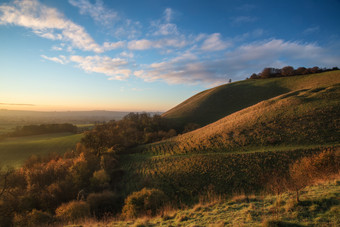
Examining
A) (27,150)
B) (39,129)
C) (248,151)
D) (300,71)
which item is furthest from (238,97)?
(39,129)

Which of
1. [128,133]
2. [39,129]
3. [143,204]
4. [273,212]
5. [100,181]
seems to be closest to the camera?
[273,212]

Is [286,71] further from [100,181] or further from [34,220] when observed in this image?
[34,220]

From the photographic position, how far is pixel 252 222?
6758 mm

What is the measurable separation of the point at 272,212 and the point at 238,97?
74032 millimetres

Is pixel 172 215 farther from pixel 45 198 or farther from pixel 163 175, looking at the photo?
pixel 45 198

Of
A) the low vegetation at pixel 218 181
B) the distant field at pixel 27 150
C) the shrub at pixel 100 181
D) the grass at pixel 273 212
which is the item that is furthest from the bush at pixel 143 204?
the distant field at pixel 27 150

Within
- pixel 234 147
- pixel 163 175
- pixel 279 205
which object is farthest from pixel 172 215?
pixel 234 147

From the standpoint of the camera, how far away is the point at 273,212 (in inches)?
283

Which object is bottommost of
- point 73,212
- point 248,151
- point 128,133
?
point 73,212

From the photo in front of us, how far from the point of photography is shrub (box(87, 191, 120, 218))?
1631cm

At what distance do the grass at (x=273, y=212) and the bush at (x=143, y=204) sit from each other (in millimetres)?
4140

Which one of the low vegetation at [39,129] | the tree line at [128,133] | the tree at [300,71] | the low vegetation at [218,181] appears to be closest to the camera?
the low vegetation at [218,181]

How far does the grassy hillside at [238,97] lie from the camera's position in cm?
6119

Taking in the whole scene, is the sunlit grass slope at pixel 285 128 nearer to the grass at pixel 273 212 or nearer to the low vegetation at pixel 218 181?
the low vegetation at pixel 218 181
